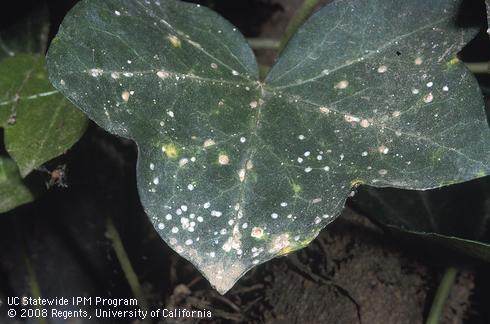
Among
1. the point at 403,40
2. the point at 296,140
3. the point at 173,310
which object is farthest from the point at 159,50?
the point at 173,310

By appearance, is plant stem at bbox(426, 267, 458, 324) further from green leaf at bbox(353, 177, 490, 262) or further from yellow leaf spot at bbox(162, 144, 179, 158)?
yellow leaf spot at bbox(162, 144, 179, 158)

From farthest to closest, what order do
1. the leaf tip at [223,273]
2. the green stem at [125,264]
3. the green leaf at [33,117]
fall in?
the green stem at [125,264] < the green leaf at [33,117] < the leaf tip at [223,273]

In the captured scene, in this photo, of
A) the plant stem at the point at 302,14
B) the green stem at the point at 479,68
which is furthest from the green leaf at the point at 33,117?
the green stem at the point at 479,68

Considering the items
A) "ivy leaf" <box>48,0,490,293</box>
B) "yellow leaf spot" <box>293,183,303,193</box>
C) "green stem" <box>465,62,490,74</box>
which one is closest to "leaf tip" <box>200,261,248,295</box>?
"ivy leaf" <box>48,0,490,293</box>

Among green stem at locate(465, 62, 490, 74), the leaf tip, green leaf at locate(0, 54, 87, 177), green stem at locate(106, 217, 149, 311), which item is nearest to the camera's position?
the leaf tip

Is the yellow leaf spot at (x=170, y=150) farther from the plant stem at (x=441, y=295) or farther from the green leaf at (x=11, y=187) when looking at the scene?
the plant stem at (x=441, y=295)

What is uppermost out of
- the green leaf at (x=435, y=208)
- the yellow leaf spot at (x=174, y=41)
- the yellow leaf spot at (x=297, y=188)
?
the yellow leaf spot at (x=174, y=41)
